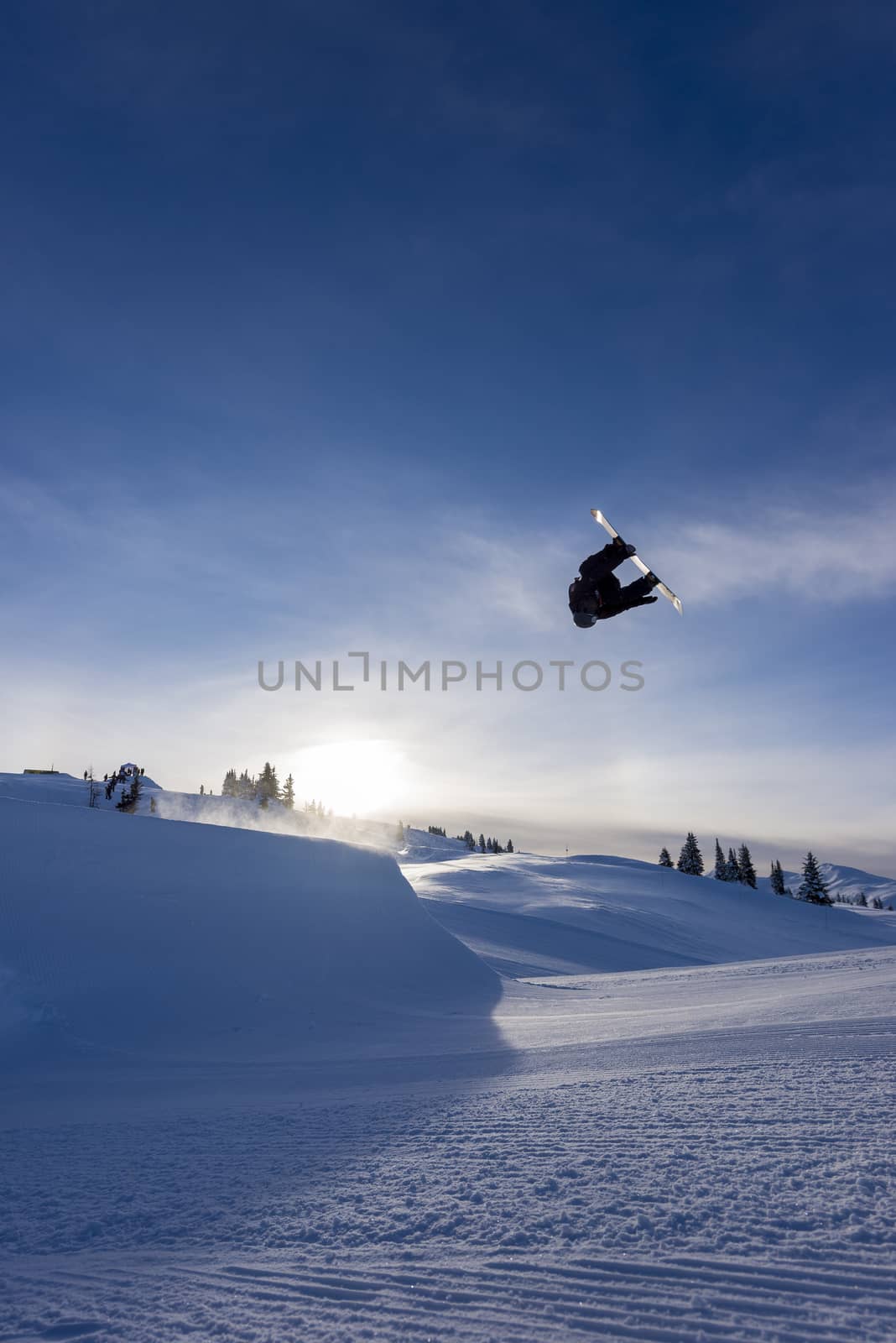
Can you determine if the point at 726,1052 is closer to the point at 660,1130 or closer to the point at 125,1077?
the point at 660,1130

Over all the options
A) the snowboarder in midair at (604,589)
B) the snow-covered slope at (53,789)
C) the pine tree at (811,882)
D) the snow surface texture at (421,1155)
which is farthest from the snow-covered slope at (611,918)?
the snow-covered slope at (53,789)

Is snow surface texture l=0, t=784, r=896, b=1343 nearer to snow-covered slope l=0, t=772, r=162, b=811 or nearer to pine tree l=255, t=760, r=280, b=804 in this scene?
snow-covered slope l=0, t=772, r=162, b=811

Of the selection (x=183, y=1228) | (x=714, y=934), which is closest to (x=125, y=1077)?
(x=183, y=1228)

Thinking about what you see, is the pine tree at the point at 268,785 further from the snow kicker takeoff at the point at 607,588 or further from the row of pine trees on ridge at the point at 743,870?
the snow kicker takeoff at the point at 607,588

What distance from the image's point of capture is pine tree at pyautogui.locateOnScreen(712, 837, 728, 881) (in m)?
80.0

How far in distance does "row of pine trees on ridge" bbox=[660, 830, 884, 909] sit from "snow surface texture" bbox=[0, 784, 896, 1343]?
193 ft

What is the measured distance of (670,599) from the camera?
1262 cm

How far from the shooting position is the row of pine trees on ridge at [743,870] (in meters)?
69.4

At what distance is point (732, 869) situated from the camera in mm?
79875

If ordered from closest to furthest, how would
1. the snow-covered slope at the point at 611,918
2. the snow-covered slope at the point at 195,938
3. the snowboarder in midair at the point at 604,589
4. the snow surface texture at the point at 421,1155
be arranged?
1. the snow surface texture at the point at 421,1155
2. the snow-covered slope at the point at 195,938
3. the snowboarder in midair at the point at 604,589
4. the snow-covered slope at the point at 611,918

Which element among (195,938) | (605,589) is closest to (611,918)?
(195,938)

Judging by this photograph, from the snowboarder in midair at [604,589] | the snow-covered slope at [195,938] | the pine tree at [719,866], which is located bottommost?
the pine tree at [719,866]

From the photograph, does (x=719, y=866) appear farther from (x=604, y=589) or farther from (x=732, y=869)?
(x=604, y=589)

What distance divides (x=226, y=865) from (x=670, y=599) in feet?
34.6
